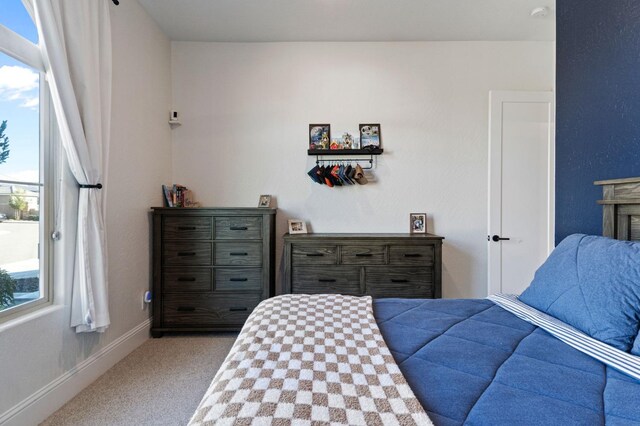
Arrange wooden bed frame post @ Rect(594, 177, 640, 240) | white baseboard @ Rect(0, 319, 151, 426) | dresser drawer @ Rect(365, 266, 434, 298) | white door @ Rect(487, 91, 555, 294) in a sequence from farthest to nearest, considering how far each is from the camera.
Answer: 1. white door @ Rect(487, 91, 555, 294)
2. dresser drawer @ Rect(365, 266, 434, 298)
3. white baseboard @ Rect(0, 319, 151, 426)
4. wooden bed frame post @ Rect(594, 177, 640, 240)

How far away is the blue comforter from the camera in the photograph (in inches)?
25.6

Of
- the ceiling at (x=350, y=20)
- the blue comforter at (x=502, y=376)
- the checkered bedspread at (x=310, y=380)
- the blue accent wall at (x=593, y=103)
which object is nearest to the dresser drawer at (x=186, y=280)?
the checkered bedspread at (x=310, y=380)

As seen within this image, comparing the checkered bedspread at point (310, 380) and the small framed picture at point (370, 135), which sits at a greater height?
the small framed picture at point (370, 135)

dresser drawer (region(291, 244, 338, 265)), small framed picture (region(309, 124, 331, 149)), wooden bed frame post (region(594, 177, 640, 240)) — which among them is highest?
small framed picture (region(309, 124, 331, 149))

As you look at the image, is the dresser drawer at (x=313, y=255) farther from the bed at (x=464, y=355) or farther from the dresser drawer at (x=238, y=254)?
the bed at (x=464, y=355)

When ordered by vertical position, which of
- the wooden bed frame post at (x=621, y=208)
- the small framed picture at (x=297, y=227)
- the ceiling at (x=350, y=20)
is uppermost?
the ceiling at (x=350, y=20)

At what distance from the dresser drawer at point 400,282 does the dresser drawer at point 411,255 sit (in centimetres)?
6

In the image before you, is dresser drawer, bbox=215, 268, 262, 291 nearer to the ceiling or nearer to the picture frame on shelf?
the picture frame on shelf

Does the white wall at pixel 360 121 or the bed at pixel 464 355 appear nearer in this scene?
the bed at pixel 464 355

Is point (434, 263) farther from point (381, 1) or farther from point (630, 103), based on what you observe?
point (381, 1)

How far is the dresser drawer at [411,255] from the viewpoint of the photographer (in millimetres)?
2604

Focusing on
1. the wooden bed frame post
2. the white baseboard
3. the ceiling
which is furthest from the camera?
the ceiling

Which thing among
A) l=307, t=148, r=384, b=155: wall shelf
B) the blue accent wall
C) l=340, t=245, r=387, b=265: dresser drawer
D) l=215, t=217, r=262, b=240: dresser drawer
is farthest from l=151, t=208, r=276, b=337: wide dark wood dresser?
the blue accent wall

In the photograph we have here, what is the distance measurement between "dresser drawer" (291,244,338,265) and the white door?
5.00 feet
